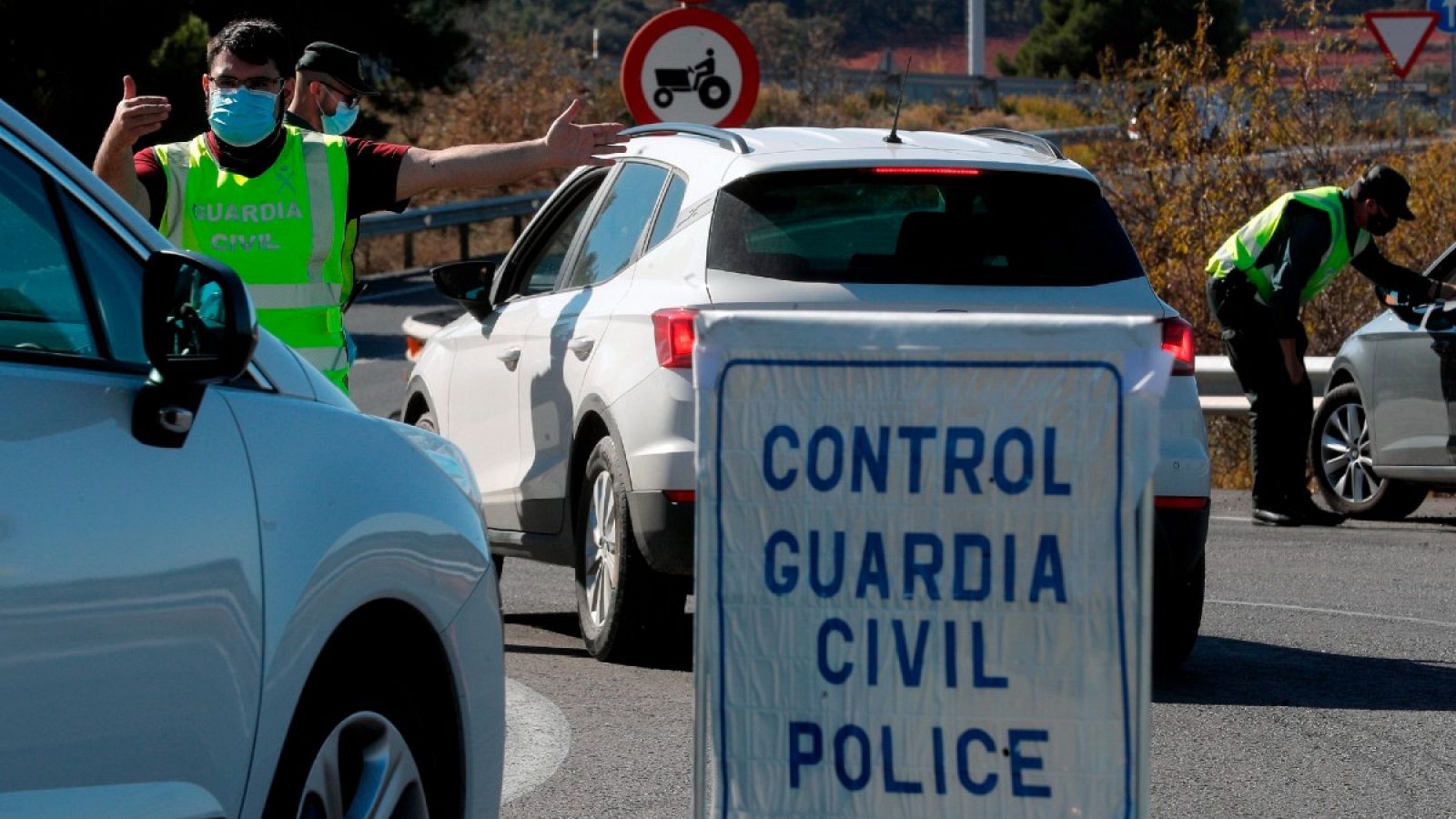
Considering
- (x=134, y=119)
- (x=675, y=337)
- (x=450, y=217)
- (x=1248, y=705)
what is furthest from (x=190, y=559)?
(x=450, y=217)

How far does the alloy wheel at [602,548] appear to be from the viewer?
7.31 metres

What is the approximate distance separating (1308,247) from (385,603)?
8.42 m

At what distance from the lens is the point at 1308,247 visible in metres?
11.7

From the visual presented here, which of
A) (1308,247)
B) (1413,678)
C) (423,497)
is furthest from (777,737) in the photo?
(1308,247)

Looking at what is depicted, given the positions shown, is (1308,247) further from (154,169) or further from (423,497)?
(423,497)

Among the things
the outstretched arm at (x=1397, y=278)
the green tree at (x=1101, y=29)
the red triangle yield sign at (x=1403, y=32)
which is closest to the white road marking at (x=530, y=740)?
the outstretched arm at (x=1397, y=278)

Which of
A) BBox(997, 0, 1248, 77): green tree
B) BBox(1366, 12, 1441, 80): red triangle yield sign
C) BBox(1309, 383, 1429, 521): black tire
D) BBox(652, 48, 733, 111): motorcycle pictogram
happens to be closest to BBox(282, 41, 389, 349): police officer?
BBox(652, 48, 733, 111): motorcycle pictogram

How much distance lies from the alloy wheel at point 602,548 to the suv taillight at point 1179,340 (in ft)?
5.62

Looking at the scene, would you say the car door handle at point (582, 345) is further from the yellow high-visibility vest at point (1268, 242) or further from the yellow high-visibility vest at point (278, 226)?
the yellow high-visibility vest at point (1268, 242)

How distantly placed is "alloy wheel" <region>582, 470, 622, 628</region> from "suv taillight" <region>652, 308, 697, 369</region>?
0.59 metres

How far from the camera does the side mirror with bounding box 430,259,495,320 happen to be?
8.48 metres

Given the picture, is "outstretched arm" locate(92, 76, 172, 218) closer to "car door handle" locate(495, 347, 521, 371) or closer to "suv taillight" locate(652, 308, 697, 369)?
"suv taillight" locate(652, 308, 697, 369)

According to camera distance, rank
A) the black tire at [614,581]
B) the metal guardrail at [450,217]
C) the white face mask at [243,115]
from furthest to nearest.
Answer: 1. the metal guardrail at [450,217]
2. the black tire at [614,581]
3. the white face mask at [243,115]

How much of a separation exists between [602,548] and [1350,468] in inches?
246
